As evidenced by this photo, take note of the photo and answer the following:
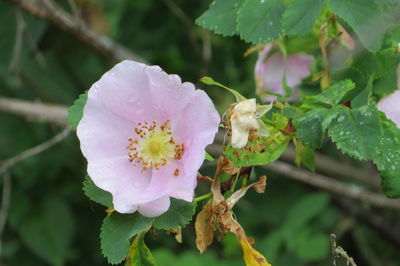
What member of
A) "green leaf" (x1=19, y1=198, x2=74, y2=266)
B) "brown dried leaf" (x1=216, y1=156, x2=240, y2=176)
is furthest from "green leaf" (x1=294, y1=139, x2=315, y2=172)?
"green leaf" (x1=19, y1=198, x2=74, y2=266)

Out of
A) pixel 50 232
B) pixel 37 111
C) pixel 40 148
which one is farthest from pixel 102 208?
pixel 40 148

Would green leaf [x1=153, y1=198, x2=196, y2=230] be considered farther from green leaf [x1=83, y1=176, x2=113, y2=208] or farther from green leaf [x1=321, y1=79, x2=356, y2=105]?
green leaf [x1=321, y1=79, x2=356, y2=105]

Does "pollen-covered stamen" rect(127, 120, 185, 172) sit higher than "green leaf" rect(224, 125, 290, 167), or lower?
lower

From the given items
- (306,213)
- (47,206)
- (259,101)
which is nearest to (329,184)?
(306,213)

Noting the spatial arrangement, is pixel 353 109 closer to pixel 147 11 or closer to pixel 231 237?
pixel 231 237

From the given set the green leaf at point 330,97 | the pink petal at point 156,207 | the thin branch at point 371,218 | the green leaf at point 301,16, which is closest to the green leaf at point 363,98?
the green leaf at point 330,97

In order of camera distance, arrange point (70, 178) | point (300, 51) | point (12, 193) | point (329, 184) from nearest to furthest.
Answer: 1. point (300, 51)
2. point (329, 184)
3. point (12, 193)
4. point (70, 178)

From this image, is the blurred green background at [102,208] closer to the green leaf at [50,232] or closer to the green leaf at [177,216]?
the green leaf at [50,232]
